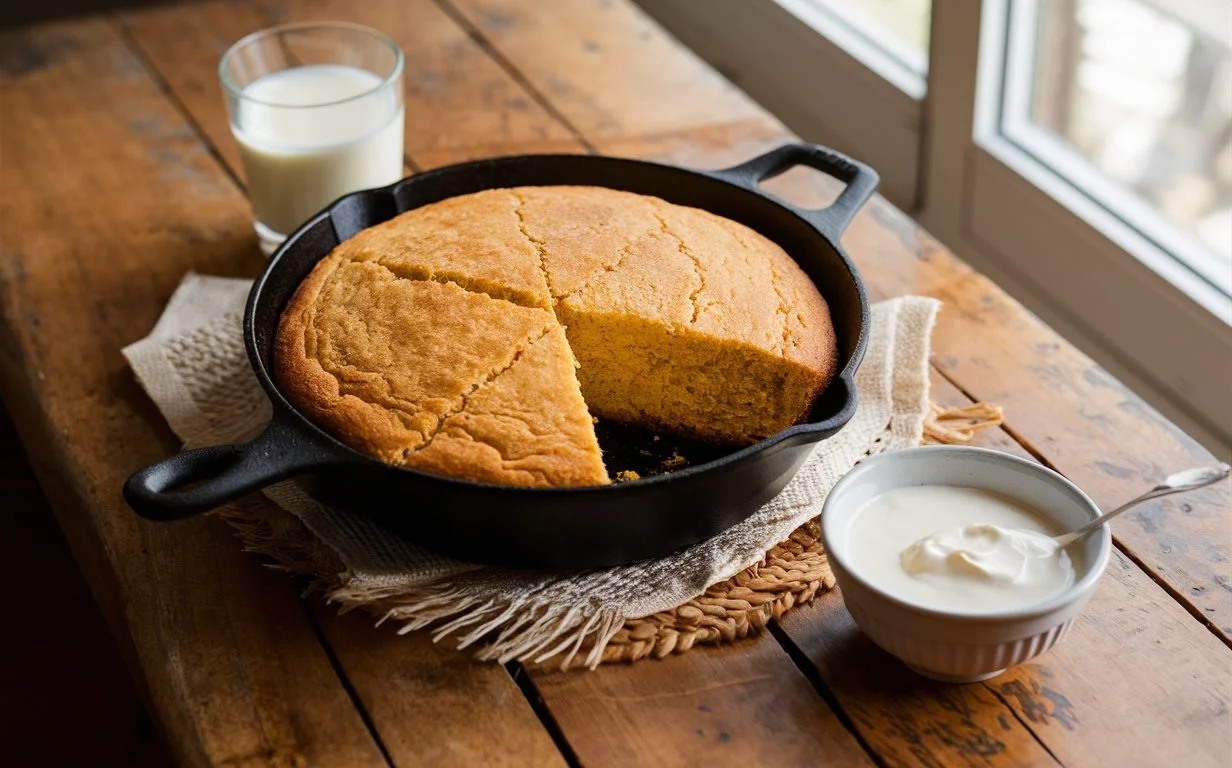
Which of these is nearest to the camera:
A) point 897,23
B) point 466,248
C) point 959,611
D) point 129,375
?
point 959,611

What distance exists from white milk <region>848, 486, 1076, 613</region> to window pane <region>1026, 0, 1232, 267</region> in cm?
125

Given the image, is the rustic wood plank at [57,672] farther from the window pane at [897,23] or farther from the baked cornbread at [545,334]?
the window pane at [897,23]

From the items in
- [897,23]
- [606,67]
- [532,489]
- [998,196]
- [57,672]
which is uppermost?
[532,489]

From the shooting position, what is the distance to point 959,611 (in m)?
1.19

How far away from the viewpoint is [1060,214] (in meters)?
2.55

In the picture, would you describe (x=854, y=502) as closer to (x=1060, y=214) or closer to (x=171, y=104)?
(x=1060, y=214)

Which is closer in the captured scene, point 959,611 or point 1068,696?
point 959,611

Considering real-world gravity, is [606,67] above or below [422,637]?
above

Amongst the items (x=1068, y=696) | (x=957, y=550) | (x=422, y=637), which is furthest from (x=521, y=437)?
(x=1068, y=696)

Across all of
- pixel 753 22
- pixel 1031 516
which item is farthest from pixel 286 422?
pixel 753 22

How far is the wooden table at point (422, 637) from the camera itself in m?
1.30

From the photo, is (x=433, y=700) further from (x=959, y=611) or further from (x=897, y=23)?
(x=897, y=23)

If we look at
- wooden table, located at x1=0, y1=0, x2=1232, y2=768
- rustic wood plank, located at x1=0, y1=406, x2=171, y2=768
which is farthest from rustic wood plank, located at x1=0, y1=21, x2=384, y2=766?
rustic wood plank, located at x1=0, y1=406, x2=171, y2=768

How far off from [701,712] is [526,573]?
27 cm
